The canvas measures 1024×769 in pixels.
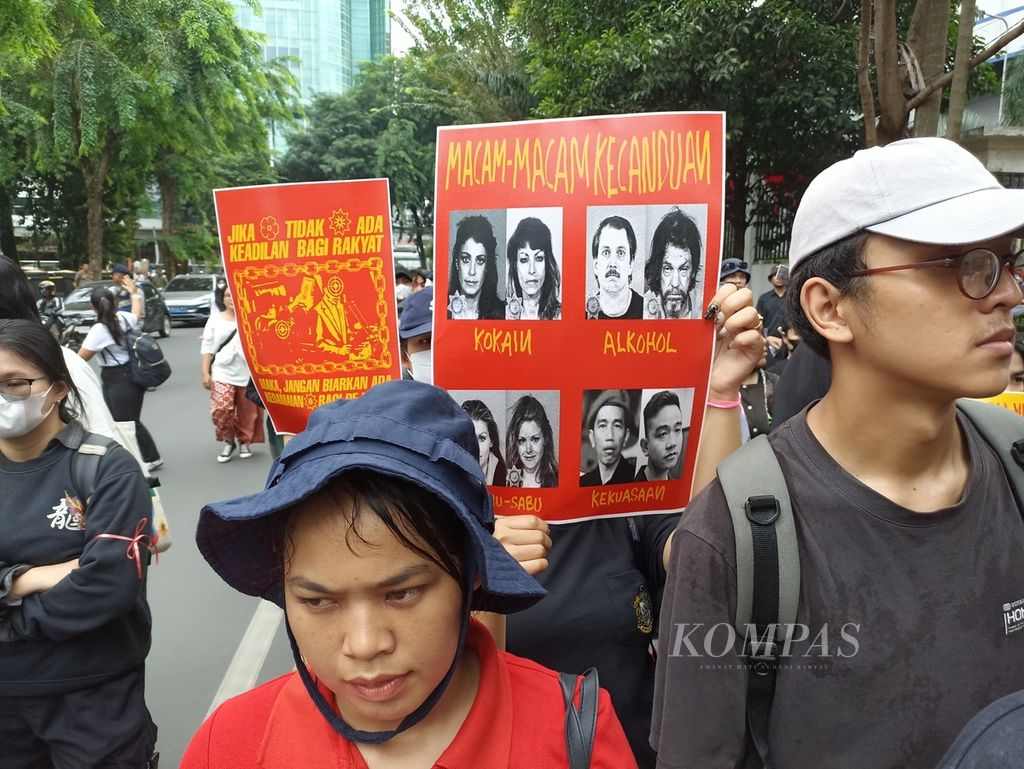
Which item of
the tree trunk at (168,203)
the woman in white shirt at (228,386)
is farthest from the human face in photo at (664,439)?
the tree trunk at (168,203)

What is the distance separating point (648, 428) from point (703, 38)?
9.23 m

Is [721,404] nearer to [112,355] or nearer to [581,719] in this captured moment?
[581,719]

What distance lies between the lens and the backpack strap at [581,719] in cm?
122

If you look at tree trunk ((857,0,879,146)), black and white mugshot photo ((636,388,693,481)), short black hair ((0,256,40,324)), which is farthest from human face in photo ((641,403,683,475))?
tree trunk ((857,0,879,146))

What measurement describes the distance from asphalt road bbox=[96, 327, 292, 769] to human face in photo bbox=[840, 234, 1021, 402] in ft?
10.1

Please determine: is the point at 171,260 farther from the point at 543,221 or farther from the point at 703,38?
the point at 543,221

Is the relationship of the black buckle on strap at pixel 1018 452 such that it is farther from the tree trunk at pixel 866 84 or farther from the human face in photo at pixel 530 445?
the tree trunk at pixel 866 84

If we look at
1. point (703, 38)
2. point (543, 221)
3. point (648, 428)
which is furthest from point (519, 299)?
point (703, 38)

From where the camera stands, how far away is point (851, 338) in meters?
1.38

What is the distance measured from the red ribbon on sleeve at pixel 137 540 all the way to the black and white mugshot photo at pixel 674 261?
1471mm

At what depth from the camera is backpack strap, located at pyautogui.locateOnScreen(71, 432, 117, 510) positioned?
7.27ft

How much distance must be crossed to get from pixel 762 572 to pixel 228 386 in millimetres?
6699

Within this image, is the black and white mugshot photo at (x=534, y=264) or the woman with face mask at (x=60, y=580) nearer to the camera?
the black and white mugshot photo at (x=534, y=264)

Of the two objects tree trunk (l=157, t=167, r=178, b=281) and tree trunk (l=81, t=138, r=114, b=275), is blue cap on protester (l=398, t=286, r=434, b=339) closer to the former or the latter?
tree trunk (l=81, t=138, r=114, b=275)
